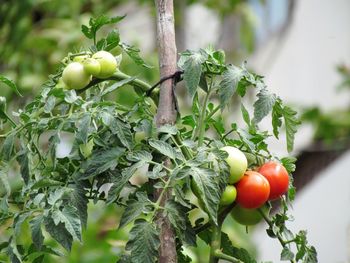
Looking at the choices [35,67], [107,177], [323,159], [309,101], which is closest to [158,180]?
[107,177]

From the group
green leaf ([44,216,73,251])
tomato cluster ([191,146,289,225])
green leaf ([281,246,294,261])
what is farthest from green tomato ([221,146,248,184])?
green leaf ([44,216,73,251])

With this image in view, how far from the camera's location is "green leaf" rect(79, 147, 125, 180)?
828 millimetres

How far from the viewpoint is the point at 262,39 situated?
376 cm

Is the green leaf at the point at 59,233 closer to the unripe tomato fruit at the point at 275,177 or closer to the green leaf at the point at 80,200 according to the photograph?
the green leaf at the point at 80,200

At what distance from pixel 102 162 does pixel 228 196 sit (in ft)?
0.52

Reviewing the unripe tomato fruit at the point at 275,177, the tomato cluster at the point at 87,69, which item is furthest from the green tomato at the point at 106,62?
the unripe tomato fruit at the point at 275,177

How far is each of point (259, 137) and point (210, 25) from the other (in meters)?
2.83

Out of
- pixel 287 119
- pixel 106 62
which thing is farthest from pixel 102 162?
pixel 287 119

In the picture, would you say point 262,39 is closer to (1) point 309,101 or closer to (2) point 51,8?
(1) point 309,101

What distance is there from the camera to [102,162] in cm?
83

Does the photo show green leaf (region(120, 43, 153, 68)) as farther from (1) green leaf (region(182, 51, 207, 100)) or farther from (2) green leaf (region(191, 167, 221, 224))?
(2) green leaf (region(191, 167, 221, 224))

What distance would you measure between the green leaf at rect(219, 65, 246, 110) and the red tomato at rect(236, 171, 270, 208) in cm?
10

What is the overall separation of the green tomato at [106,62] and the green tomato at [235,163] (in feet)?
0.55

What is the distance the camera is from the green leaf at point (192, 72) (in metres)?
0.85
